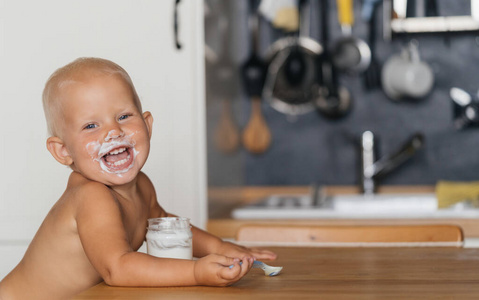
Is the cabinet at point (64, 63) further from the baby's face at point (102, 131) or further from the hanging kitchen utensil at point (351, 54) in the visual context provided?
the hanging kitchen utensil at point (351, 54)

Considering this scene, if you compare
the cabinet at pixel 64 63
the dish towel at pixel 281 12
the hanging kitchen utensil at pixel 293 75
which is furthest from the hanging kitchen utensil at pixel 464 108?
the cabinet at pixel 64 63

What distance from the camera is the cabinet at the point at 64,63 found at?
1.96 metres

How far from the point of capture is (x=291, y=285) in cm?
90

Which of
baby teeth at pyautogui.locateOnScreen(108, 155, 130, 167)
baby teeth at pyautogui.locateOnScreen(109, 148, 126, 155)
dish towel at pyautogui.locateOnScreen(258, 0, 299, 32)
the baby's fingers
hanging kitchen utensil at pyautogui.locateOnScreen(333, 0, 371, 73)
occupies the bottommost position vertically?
the baby's fingers

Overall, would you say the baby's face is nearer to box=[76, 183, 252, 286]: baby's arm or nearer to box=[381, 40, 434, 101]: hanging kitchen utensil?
box=[76, 183, 252, 286]: baby's arm

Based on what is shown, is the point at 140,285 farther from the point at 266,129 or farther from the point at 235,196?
the point at 266,129

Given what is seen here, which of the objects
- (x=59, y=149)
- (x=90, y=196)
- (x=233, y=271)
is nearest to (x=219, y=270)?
(x=233, y=271)

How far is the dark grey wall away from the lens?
9.04 feet

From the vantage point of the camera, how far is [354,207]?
8.52 feet

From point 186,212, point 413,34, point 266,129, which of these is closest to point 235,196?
point 266,129

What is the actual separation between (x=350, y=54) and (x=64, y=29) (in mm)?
1234

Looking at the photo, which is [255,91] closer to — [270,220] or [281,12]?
[281,12]

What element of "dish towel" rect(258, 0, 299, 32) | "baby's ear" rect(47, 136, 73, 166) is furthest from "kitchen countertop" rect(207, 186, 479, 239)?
"baby's ear" rect(47, 136, 73, 166)

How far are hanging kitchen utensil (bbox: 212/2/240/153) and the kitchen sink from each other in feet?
0.83
